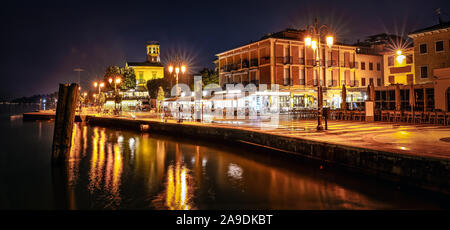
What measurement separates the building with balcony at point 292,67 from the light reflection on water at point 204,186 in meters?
24.2

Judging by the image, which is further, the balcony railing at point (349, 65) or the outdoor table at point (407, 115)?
the balcony railing at point (349, 65)

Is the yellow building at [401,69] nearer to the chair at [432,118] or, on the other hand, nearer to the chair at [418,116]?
the chair at [418,116]

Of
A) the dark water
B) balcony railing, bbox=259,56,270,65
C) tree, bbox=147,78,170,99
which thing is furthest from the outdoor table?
tree, bbox=147,78,170,99

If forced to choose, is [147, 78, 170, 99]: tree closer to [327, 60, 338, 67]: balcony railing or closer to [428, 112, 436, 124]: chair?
[327, 60, 338, 67]: balcony railing

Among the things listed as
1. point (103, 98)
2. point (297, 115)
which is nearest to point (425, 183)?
point (297, 115)

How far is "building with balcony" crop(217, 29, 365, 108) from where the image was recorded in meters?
40.9

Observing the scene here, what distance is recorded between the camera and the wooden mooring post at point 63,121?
15891 mm

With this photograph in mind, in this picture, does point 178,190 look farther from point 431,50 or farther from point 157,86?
point 157,86

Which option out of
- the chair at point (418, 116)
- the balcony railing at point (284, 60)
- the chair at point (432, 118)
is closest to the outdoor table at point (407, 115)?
the chair at point (418, 116)

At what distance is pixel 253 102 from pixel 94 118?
22.8 meters
